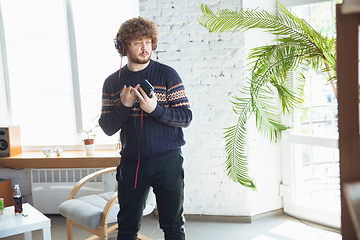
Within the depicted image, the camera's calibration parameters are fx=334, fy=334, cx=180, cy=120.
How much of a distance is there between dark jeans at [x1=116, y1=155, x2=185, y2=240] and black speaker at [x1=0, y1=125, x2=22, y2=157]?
2.27m

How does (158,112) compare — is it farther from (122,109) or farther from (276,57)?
(276,57)

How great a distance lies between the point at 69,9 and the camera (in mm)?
3568

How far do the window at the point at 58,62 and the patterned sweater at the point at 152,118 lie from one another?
1.90 m

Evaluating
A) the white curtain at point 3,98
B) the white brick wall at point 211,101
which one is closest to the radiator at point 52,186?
the white curtain at point 3,98

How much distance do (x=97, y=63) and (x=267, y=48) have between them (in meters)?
2.13

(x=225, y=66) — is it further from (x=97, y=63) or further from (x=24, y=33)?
(x=24, y=33)

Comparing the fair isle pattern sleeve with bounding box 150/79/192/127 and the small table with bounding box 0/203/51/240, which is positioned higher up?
the fair isle pattern sleeve with bounding box 150/79/192/127

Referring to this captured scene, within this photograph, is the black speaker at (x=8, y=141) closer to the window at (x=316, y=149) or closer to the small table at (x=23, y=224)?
the small table at (x=23, y=224)

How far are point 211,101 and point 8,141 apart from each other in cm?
217

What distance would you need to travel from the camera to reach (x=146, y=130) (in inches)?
68.6

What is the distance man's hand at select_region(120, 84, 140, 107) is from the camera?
5.43 ft

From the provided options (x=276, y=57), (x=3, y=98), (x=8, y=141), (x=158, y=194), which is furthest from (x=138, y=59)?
(x=3, y=98)

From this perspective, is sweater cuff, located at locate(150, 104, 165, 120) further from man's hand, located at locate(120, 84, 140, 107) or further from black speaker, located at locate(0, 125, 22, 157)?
black speaker, located at locate(0, 125, 22, 157)

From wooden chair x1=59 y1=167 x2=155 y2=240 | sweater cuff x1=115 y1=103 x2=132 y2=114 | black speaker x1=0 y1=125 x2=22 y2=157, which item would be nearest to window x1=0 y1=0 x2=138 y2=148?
black speaker x1=0 y1=125 x2=22 y2=157
